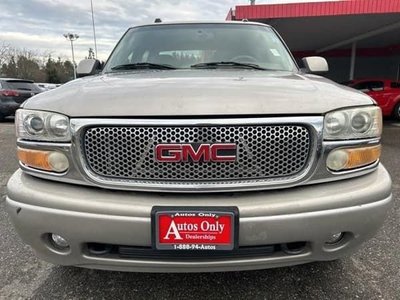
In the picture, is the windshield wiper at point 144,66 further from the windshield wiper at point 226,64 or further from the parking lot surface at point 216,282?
the parking lot surface at point 216,282

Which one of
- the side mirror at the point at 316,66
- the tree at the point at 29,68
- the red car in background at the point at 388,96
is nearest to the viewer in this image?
the side mirror at the point at 316,66

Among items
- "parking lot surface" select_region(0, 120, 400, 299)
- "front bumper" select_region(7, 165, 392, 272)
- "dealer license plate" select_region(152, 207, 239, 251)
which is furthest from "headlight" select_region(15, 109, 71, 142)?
"parking lot surface" select_region(0, 120, 400, 299)

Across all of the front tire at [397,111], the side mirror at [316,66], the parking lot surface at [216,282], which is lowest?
the front tire at [397,111]

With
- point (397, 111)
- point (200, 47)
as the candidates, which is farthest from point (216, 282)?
point (397, 111)

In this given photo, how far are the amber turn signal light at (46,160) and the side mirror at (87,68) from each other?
64.8 inches

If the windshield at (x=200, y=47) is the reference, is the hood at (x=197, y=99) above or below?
below

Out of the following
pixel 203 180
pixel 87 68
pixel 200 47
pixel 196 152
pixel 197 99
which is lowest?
pixel 203 180

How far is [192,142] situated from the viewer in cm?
180

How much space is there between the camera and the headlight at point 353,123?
1.90 metres

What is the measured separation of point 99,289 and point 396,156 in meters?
5.84

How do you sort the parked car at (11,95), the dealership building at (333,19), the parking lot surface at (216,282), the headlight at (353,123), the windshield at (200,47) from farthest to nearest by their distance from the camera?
the parked car at (11,95), the dealership building at (333,19), the windshield at (200,47), the parking lot surface at (216,282), the headlight at (353,123)

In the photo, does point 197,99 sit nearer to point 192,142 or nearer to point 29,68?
point 192,142

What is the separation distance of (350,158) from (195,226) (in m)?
0.87

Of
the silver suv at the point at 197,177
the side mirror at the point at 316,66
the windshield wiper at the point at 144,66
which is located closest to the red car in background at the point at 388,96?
the side mirror at the point at 316,66
